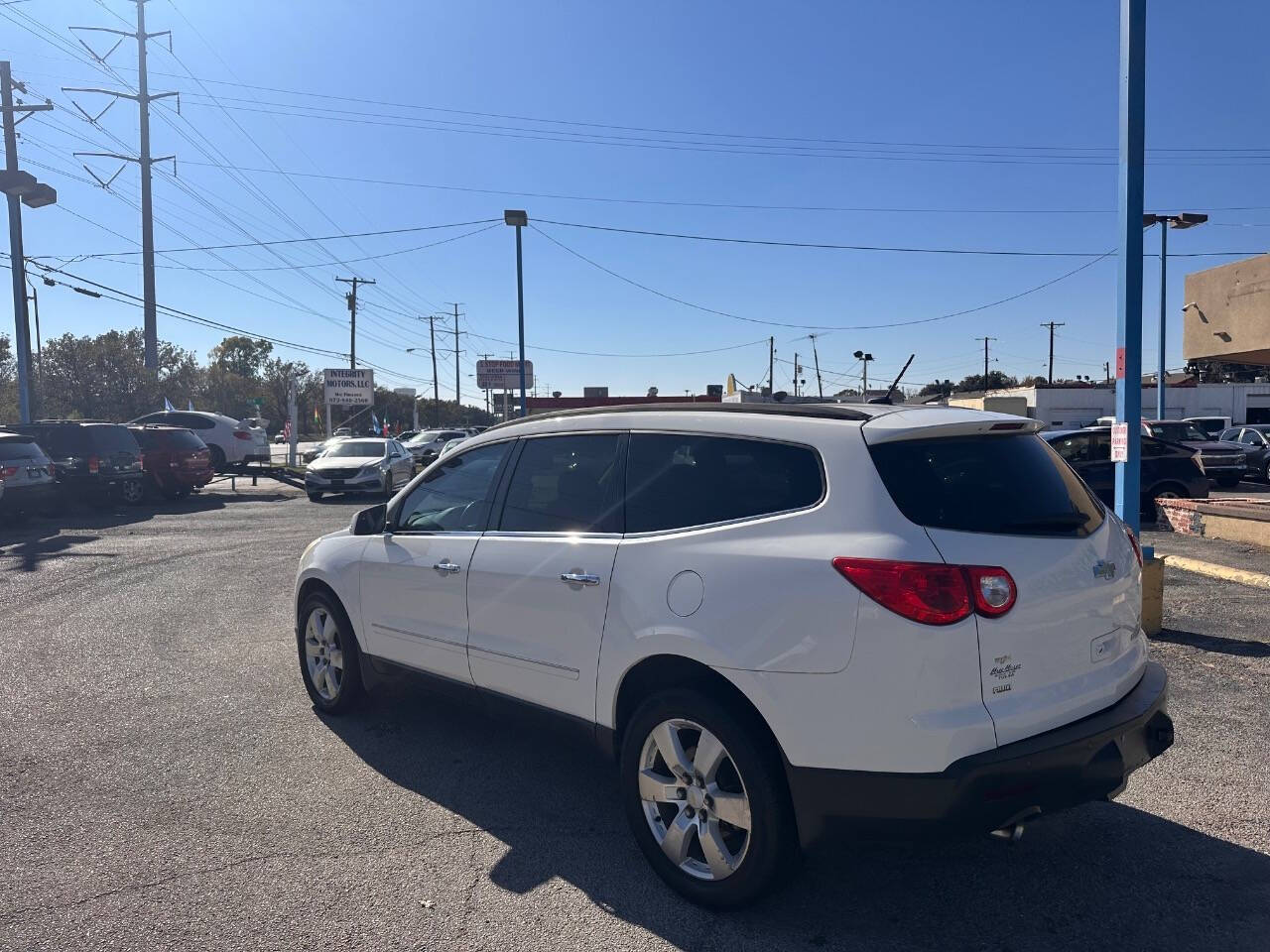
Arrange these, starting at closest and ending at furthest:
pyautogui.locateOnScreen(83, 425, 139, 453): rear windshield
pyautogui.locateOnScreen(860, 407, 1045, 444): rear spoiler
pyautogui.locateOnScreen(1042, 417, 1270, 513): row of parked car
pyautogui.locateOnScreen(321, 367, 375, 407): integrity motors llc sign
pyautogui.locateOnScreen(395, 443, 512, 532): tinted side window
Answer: pyautogui.locateOnScreen(860, 407, 1045, 444): rear spoiler
pyautogui.locateOnScreen(395, 443, 512, 532): tinted side window
pyautogui.locateOnScreen(1042, 417, 1270, 513): row of parked car
pyautogui.locateOnScreen(83, 425, 139, 453): rear windshield
pyautogui.locateOnScreen(321, 367, 375, 407): integrity motors llc sign

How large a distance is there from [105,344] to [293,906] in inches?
2549

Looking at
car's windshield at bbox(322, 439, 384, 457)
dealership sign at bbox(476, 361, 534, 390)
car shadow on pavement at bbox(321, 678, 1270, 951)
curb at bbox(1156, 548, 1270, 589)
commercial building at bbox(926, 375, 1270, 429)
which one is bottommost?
car shadow on pavement at bbox(321, 678, 1270, 951)

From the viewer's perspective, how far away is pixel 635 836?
139 inches

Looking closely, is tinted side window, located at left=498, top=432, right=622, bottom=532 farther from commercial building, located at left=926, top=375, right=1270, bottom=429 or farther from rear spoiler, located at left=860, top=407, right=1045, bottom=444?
commercial building, located at left=926, top=375, right=1270, bottom=429

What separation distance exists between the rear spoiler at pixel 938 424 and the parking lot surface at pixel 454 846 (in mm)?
1342

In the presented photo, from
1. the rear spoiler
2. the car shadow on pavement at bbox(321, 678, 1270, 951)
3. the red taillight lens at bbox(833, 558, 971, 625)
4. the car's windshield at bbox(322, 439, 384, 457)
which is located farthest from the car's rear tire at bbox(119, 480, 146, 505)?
the red taillight lens at bbox(833, 558, 971, 625)

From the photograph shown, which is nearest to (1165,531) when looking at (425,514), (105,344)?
(425,514)

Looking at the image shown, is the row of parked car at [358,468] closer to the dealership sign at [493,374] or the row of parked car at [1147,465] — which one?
the row of parked car at [1147,465]

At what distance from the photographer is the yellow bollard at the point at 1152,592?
22.5ft

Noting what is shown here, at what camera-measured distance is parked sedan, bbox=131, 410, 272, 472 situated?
26.6 m

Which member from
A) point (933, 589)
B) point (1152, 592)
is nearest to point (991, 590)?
point (933, 589)

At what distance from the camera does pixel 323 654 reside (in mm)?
5555

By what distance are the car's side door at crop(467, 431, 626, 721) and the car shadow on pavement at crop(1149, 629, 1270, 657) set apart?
17.3ft

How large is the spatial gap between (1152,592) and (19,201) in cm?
3188
